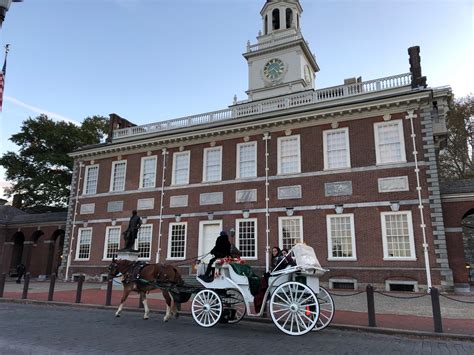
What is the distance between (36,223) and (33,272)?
4091mm

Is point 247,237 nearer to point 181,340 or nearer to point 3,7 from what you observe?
point 181,340

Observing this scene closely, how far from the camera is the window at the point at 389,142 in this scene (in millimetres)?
17391

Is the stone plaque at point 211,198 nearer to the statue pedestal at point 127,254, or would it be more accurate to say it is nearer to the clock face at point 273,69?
the statue pedestal at point 127,254

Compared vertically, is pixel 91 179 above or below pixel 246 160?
below

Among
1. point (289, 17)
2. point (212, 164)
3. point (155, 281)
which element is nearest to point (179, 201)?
point (212, 164)

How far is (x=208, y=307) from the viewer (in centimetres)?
832

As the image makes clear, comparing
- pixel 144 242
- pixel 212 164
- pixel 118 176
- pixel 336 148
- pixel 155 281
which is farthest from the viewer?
pixel 118 176

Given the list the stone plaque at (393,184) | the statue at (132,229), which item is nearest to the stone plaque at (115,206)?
the statue at (132,229)

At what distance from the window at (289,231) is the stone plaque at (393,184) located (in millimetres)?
4367

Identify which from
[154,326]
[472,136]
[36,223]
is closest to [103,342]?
[154,326]

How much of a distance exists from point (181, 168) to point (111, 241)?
7.05 meters

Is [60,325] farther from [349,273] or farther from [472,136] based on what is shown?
[472,136]

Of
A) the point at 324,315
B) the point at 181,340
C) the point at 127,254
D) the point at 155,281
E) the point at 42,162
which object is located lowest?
the point at 181,340

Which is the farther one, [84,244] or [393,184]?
[84,244]
